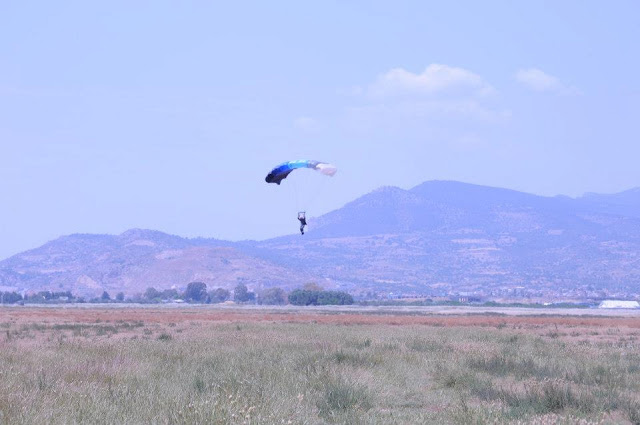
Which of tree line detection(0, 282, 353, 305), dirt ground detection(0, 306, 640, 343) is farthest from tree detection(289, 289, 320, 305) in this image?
dirt ground detection(0, 306, 640, 343)

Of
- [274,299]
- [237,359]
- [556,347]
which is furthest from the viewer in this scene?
[274,299]

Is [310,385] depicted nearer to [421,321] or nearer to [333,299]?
[421,321]

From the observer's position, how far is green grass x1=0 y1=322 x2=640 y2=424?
1101 centimetres

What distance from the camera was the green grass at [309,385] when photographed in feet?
36.1

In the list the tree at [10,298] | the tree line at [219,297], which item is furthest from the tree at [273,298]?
the tree at [10,298]

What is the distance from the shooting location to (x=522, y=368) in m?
20.0

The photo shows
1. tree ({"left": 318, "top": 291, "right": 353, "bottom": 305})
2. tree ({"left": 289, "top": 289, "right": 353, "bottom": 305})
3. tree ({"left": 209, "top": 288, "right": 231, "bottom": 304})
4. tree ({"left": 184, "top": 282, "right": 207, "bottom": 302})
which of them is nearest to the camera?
tree ({"left": 318, "top": 291, "right": 353, "bottom": 305})

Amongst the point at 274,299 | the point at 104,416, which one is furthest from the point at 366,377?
the point at 274,299

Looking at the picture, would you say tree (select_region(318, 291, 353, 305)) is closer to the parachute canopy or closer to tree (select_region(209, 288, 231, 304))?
tree (select_region(209, 288, 231, 304))

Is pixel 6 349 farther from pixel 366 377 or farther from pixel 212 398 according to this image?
pixel 212 398

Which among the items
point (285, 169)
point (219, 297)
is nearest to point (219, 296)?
point (219, 297)

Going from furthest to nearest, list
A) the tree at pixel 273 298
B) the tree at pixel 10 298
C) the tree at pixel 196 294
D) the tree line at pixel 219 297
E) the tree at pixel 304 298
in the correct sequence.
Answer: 1. the tree at pixel 196 294
2. the tree at pixel 10 298
3. the tree at pixel 273 298
4. the tree line at pixel 219 297
5. the tree at pixel 304 298

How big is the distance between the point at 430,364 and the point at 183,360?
5.37 meters

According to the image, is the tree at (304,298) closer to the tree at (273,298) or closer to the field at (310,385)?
the tree at (273,298)
